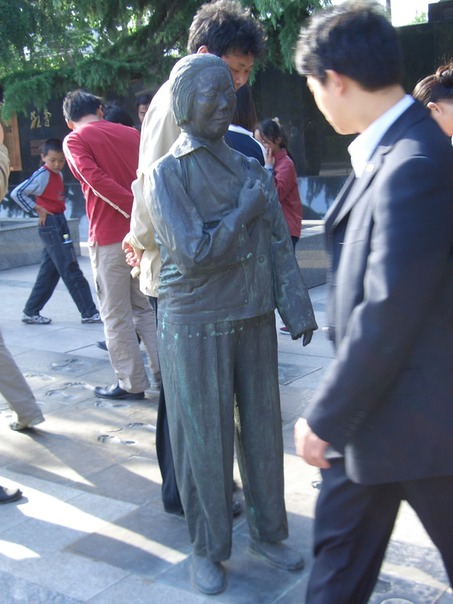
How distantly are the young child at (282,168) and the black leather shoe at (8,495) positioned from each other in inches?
137

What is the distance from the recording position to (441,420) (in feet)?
6.32

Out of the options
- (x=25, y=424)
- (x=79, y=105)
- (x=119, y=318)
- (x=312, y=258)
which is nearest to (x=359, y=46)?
(x=25, y=424)

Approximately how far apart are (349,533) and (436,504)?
0.25 m

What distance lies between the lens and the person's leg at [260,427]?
116 inches

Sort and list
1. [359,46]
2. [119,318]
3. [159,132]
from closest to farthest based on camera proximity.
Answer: [359,46]
[159,132]
[119,318]

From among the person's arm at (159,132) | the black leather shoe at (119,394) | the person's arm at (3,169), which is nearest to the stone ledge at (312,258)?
the black leather shoe at (119,394)

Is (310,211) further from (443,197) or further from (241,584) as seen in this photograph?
(443,197)

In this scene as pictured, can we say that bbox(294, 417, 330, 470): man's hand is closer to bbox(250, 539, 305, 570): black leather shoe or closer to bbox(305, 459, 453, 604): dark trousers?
bbox(305, 459, 453, 604): dark trousers

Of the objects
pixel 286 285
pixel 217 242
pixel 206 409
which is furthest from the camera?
pixel 286 285

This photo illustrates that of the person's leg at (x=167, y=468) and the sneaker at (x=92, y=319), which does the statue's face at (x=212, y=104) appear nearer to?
the person's leg at (x=167, y=468)

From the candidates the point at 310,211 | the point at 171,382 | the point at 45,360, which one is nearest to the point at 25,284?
the point at 45,360

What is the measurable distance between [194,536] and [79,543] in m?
0.62

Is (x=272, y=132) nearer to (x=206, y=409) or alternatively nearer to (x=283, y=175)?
(x=283, y=175)

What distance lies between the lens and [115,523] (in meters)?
3.55
